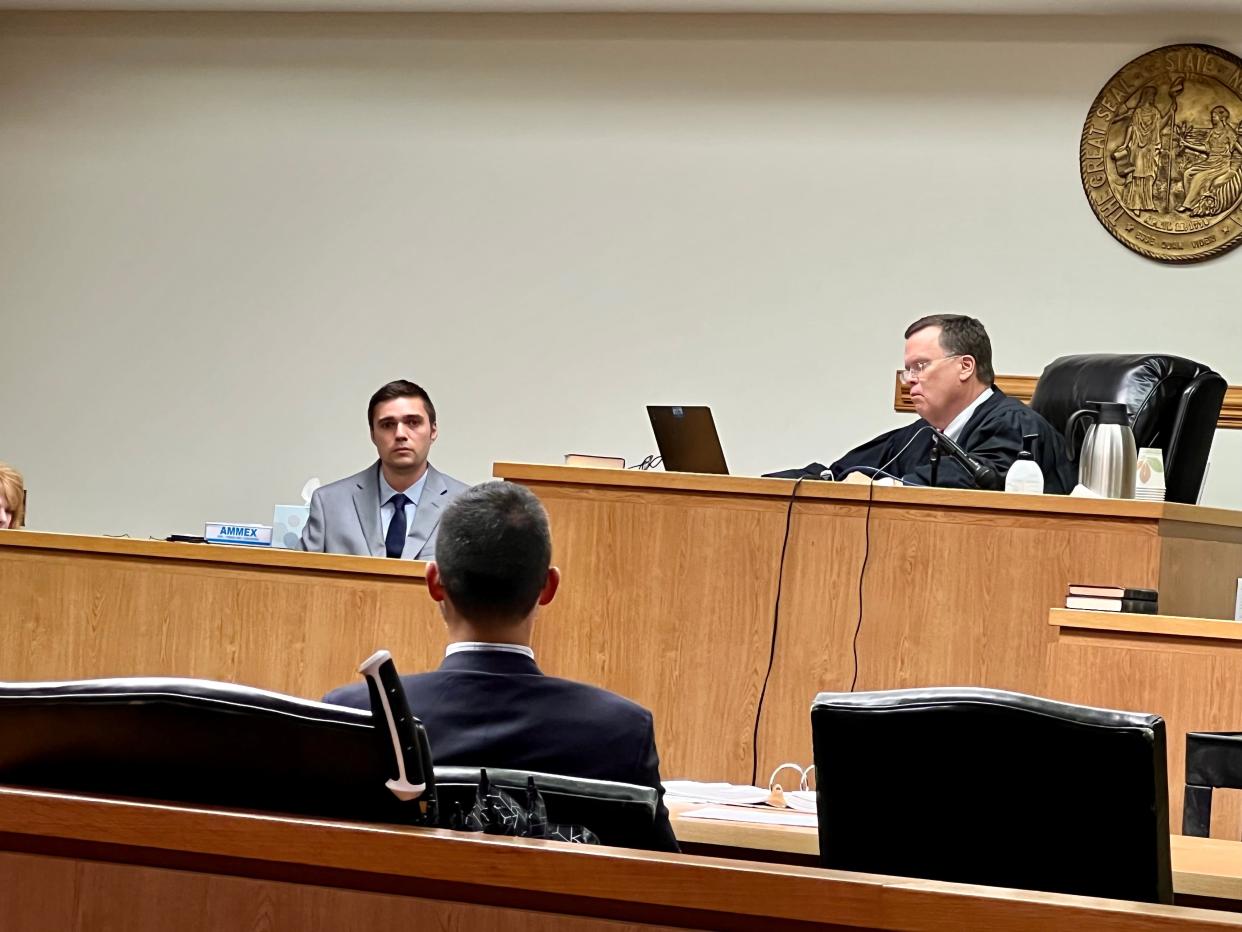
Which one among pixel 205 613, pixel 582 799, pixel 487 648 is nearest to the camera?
pixel 582 799

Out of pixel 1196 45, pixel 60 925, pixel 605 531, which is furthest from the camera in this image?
pixel 1196 45

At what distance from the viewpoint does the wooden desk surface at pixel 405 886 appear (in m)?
1.07

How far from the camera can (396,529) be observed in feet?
17.5

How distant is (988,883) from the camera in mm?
1783

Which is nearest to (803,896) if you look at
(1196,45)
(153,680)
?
(153,680)

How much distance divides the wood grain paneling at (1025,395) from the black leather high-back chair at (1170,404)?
921 millimetres

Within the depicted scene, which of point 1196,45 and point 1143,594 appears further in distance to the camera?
point 1196,45

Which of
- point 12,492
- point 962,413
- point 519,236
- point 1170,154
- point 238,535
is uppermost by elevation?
point 1170,154

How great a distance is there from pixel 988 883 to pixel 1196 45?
195 inches

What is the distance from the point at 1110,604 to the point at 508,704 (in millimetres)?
1820

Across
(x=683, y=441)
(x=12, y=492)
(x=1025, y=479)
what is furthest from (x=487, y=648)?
(x=12, y=492)

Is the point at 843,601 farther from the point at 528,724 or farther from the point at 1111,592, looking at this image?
the point at 528,724

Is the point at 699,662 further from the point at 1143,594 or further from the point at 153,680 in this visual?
the point at 153,680

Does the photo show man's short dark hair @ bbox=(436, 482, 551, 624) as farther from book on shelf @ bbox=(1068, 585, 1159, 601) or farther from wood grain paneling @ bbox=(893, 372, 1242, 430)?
wood grain paneling @ bbox=(893, 372, 1242, 430)
